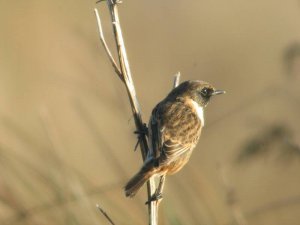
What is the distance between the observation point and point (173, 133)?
199 inches

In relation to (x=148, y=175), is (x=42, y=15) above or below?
below

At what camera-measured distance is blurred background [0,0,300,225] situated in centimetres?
445

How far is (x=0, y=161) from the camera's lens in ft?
15.4

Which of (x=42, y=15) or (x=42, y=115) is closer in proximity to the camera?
(x=42, y=115)

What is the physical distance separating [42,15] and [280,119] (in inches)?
301

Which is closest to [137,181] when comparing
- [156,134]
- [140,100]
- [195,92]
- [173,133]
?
[156,134]

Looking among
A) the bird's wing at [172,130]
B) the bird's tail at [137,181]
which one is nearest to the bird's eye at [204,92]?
the bird's wing at [172,130]

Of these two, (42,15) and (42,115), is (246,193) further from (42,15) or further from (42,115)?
(42,15)

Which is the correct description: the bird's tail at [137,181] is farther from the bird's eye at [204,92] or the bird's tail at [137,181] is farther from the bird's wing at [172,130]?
the bird's eye at [204,92]

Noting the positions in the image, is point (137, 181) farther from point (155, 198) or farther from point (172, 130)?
point (172, 130)

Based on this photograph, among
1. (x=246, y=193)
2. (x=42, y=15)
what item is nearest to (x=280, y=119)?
(x=246, y=193)

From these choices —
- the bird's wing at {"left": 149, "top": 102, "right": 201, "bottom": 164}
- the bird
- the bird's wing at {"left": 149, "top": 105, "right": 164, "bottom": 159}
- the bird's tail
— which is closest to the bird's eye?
the bird

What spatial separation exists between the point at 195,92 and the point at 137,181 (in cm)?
131

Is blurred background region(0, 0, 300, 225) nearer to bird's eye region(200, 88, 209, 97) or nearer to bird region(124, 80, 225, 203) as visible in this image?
bird region(124, 80, 225, 203)
